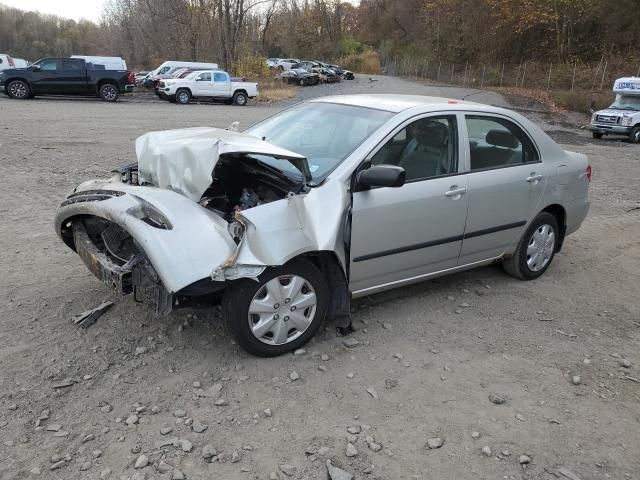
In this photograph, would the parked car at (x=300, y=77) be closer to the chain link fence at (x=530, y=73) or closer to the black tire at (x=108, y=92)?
the chain link fence at (x=530, y=73)

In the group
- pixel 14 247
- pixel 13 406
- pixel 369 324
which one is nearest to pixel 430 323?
Answer: pixel 369 324

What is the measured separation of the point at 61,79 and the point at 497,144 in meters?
23.2

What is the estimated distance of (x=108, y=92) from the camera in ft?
79.9

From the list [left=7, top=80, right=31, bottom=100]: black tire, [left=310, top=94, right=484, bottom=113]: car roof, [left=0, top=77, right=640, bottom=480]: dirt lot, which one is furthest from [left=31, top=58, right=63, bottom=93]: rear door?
[left=310, top=94, right=484, bottom=113]: car roof

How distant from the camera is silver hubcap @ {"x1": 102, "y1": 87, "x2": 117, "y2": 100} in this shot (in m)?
24.3

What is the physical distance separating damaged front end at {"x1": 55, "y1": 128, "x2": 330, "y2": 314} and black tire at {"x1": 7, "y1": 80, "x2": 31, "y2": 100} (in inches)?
879

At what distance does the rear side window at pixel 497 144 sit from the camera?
4.36 meters

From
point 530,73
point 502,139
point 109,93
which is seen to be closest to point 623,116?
point 502,139

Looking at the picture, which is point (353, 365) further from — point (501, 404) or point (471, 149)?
point (471, 149)

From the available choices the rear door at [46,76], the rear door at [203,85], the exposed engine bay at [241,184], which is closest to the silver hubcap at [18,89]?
the rear door at [46,76]

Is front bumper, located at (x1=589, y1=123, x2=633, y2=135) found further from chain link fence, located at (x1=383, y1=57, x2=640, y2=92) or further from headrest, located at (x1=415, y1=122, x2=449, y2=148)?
headrest, located at (x1=415, y1=122, x2=449, y2=148)

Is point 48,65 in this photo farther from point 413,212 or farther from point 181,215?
point 413,212

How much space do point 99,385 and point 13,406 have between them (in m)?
0.44

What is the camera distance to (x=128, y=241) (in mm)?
3719
